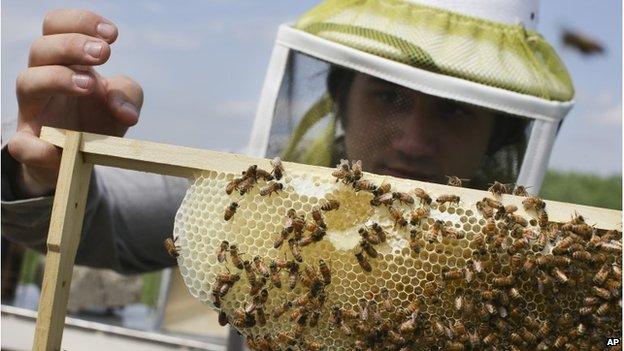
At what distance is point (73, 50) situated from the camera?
8.71 feet

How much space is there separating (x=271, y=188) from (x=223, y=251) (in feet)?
0.87

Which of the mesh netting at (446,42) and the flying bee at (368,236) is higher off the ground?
the mesh netting at (446,42)

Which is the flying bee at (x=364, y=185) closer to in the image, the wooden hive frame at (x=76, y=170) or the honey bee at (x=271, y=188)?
the wooden hive frame at (x=76, y=170)

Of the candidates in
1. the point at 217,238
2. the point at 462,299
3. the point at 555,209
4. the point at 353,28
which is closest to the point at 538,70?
the point at 353,28

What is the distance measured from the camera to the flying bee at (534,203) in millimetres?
2316

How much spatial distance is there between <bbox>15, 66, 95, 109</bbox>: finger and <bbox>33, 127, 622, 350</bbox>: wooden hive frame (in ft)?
0.76

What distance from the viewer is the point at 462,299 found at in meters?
2.33

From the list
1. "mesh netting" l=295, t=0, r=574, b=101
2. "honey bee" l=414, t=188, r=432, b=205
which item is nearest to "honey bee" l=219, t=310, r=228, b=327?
"honey bee" l=414, t=188, r=432, b=205

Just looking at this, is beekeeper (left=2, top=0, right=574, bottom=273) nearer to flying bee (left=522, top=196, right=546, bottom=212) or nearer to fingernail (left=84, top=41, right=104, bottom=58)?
fingernail (left=84, top=41, right=104, bottom=58)

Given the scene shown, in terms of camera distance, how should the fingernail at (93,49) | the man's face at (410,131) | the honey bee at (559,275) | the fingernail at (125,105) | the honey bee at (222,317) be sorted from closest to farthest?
the honey bee at (559,275) < the honey bee at (222,317) < the fingernail at (93,49) < the fingernail at (125,105) < the man's face at (410,131)

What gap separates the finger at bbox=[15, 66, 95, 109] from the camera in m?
2.69

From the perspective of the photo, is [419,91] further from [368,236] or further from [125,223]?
[125,223]

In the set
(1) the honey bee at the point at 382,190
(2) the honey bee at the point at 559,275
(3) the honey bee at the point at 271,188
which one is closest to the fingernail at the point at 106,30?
(3) the honey bee at the point at 271,188

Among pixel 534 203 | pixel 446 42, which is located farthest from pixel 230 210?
pixel 446 42
